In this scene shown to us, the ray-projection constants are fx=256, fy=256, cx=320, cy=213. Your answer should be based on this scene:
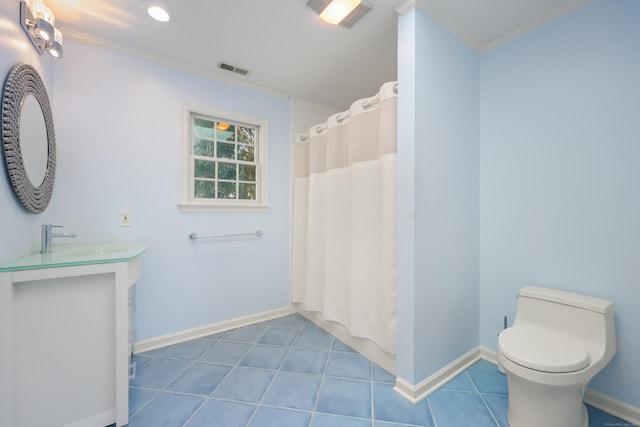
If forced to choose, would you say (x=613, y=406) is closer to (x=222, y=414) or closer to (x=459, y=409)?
(x=459, y=409)

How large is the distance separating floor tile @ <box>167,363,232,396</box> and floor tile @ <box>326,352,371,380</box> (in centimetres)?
71

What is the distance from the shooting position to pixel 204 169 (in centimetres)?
229

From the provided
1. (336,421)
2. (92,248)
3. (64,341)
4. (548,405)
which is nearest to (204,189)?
(92,248)

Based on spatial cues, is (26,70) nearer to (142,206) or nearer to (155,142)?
(155,142)

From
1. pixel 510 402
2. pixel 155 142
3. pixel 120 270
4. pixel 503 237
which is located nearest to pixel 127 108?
pixel 155 142

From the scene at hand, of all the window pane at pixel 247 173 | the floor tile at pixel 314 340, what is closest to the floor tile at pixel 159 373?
the floor tile at pixel 314 340

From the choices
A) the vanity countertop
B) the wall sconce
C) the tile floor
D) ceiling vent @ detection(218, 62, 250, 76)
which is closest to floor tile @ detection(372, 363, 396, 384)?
the tile floor

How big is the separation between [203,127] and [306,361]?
2.12 metres

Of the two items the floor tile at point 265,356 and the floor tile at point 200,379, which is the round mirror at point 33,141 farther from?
the floor tile at point 265,356

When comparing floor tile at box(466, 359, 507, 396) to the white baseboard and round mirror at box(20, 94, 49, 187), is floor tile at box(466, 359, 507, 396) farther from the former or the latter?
round mirror at box(20, 94, 49, 187)

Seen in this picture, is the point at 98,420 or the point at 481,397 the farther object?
the point at 481,397

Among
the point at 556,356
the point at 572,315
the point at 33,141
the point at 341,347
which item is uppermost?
the point at 33,141

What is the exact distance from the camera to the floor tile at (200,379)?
1543mm

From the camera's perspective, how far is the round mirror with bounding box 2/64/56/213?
1147 millimetres
